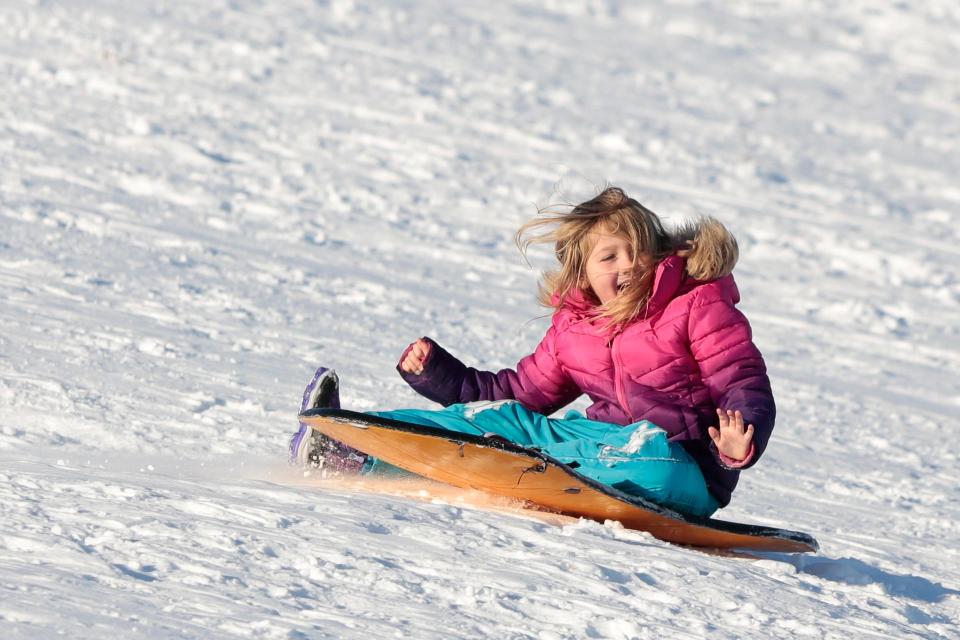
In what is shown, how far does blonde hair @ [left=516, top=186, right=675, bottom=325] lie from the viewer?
12.3ft

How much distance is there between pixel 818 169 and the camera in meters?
11.7

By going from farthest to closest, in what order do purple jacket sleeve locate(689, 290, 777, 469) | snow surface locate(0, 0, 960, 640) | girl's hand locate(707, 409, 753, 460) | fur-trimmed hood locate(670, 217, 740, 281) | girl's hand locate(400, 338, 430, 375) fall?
girl's hand locate(400, 338, 430, 375), fur-trimmed hood locate(670, 217, 740, 281), purple jacket sleeve locate(689, 290, 777, 469), girl's hand locate(707, 409, 753, 460), snow surface locate(0, 0, 960, 640)

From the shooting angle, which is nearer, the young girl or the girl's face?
the young girl

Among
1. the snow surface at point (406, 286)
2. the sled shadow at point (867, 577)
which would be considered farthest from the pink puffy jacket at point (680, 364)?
the snow surface at point (406, 286)

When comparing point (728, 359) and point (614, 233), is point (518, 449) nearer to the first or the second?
point (728, 359)

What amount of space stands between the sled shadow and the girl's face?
0.87 metres

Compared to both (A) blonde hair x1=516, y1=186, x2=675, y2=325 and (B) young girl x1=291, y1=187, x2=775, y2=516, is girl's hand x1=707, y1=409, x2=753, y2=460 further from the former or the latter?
(A) blonde hair x1=516, y1=186, x2=675, y2=325

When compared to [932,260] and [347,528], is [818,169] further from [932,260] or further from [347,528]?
[347,528]

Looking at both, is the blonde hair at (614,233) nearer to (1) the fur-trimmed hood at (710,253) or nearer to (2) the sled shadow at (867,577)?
(1) the fur-trimmed hood at (710,253)

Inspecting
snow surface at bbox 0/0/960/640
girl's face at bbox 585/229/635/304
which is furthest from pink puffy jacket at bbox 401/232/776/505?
snow surface at bbox 0/0/960/640

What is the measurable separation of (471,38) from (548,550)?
11113 millimetres

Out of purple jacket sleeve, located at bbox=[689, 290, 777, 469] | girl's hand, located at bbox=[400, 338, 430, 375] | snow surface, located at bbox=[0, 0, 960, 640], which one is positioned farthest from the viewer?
girl's hand, located at bbox=[400, 338, 430, 375]

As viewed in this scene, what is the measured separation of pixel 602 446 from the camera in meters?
3.66

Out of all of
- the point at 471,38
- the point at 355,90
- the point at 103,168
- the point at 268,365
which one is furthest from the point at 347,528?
the point at 471,38
